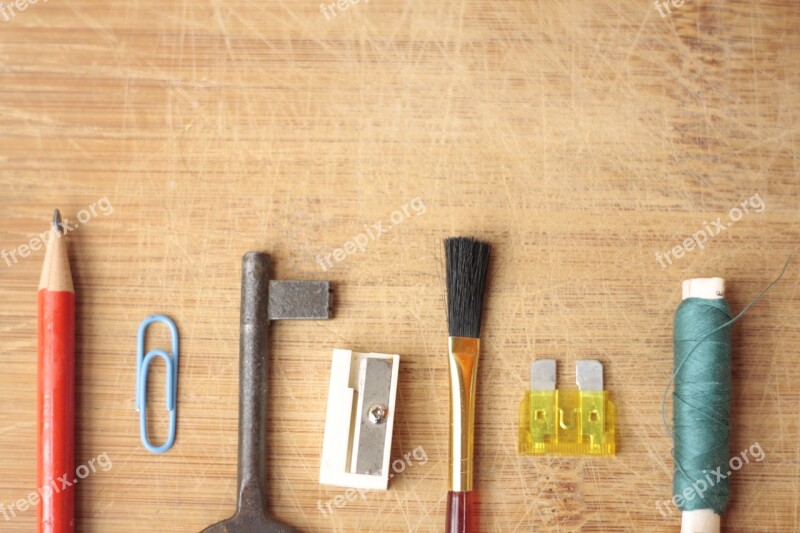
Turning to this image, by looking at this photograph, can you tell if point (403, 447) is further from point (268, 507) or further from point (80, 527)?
point (80, 527)

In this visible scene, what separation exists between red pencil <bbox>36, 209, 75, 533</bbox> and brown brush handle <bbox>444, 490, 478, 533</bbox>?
0.51m

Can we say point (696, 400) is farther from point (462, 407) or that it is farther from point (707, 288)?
point (462, 407)

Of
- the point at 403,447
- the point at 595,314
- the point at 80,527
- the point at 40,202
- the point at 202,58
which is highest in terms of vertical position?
the point at 202,58

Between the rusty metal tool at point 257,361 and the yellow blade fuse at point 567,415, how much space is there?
1.01 ft

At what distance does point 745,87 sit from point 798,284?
289 mm

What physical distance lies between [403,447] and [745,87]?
0.70m

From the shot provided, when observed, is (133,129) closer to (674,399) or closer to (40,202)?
(40,202)

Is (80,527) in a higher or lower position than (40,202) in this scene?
lower

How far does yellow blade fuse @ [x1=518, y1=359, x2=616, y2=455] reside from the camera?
98cm

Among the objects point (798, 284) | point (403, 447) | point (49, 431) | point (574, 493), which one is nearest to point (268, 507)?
point (403, 447)

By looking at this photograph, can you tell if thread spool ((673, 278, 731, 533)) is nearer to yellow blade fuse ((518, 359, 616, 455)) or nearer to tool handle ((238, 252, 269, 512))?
yellow blade fuse ((518, 359, 616, 455))

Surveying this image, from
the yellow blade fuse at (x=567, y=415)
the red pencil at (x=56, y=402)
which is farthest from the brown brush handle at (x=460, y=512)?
the red pencil at (x=56, y=402)

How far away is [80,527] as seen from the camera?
99cm

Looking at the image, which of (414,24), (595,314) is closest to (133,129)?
(414,24)
